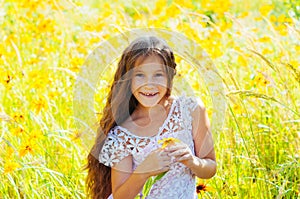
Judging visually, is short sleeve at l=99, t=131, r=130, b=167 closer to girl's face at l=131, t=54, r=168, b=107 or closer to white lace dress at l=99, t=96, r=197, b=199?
white lace dress at l=99, t=96, r=197, b=199

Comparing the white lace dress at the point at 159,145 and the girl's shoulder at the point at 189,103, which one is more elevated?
the girl's shoulder at the point at 189,103

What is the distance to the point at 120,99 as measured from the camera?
2.27m

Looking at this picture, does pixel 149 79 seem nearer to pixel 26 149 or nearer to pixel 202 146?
pixel 202 146

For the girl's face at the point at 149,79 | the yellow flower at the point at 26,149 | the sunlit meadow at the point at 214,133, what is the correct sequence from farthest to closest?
the sunlit meadow at the point at 214,133 → the yellow flower at the point at 26,149 → the girl's face at the point at 149,79

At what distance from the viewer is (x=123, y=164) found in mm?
2188

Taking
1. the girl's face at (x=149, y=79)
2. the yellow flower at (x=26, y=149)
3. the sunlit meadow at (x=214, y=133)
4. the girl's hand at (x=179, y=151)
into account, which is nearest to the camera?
the girl's hand at (x=179, y=151)

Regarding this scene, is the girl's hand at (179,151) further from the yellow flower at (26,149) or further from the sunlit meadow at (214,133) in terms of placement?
the yellow flower at (26,149)

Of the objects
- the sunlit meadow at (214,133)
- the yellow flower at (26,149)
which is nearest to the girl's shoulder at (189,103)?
the sunlit meadow at (214,133)

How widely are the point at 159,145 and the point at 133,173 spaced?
176 mm

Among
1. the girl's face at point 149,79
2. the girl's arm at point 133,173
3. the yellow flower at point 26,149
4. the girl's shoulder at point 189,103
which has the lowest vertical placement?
the girl's arm at point 133,173

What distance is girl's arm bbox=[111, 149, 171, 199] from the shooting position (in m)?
2.02

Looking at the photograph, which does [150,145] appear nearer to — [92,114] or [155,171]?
[155,171]

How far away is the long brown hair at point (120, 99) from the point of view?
85.0 inches

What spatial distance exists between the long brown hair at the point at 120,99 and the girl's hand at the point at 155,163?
266 mm
